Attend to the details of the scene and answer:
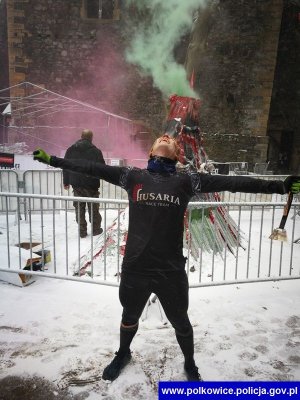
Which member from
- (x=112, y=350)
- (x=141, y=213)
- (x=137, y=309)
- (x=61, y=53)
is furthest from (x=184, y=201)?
(x=61, y=53)

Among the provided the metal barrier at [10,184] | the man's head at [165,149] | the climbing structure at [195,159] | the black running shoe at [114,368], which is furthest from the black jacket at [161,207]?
the metal barrier at [10,184]

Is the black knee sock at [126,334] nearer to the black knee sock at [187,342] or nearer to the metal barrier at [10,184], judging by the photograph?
the black knee sock at [187,342]

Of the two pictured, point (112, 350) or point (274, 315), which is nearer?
point (112, 350)

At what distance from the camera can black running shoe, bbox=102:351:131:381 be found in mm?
2930

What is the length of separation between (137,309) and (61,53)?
17.2 metres

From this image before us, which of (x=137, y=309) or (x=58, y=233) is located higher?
(x=137, y=309)

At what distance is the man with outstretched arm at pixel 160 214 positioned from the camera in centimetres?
255

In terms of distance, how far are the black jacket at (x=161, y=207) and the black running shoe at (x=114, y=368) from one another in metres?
0.88

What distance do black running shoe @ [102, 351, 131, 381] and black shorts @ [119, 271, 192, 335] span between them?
523 millimetres

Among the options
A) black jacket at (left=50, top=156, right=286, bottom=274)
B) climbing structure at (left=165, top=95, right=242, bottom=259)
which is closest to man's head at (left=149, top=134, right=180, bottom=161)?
black jacket at (left=50, top=156, right=286, bottom=274)

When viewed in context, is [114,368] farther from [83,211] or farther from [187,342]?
[83,211]

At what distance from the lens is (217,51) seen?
1791 centimetres

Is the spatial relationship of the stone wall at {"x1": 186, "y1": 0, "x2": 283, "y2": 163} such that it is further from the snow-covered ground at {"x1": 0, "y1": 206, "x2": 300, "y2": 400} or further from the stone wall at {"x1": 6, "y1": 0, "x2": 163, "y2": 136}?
the snow-covered ground at {"x1": 0, "y1": 206, "x2": 300, "y2": 400}

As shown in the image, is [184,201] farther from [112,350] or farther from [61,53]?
[61,53]
